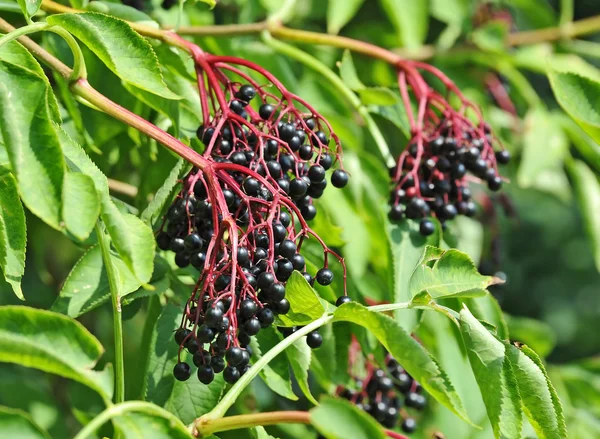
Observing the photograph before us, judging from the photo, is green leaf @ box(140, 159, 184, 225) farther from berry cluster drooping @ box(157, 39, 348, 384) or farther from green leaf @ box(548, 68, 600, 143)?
green leaf @ box(548, 68, 600, 143)

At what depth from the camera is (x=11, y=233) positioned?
1.01 m

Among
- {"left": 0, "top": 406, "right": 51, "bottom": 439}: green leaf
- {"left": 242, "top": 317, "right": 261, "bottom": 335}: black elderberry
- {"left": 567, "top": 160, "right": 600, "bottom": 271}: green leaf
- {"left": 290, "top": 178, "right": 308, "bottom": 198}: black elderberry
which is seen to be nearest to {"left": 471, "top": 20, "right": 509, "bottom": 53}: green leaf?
{"left": 567, "top": 160, "right": 600, "bottom": 271}: green leaf

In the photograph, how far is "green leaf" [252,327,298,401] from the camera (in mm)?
1182

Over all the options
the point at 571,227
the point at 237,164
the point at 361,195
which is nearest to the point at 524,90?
the point at 361,195

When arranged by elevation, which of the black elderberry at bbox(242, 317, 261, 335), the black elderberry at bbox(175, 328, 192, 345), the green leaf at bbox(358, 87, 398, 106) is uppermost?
the green leaf at bbox(358, 87, 398, 106)

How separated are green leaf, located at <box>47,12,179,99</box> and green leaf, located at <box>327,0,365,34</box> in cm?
105

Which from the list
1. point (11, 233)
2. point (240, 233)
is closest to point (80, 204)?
point (11, 233)

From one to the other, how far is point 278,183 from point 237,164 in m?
0.09

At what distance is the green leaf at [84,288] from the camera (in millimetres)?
1161

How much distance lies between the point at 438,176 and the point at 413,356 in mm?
614

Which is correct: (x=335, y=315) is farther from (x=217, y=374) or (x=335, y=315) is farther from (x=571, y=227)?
(x=571, y=227)

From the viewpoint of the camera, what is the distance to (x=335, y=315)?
1020 millimetres

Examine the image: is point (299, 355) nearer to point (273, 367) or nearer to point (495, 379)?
point (273, 367)

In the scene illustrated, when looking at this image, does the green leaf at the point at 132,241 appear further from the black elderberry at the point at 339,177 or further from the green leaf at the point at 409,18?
the green leaf at the point at 409,18
